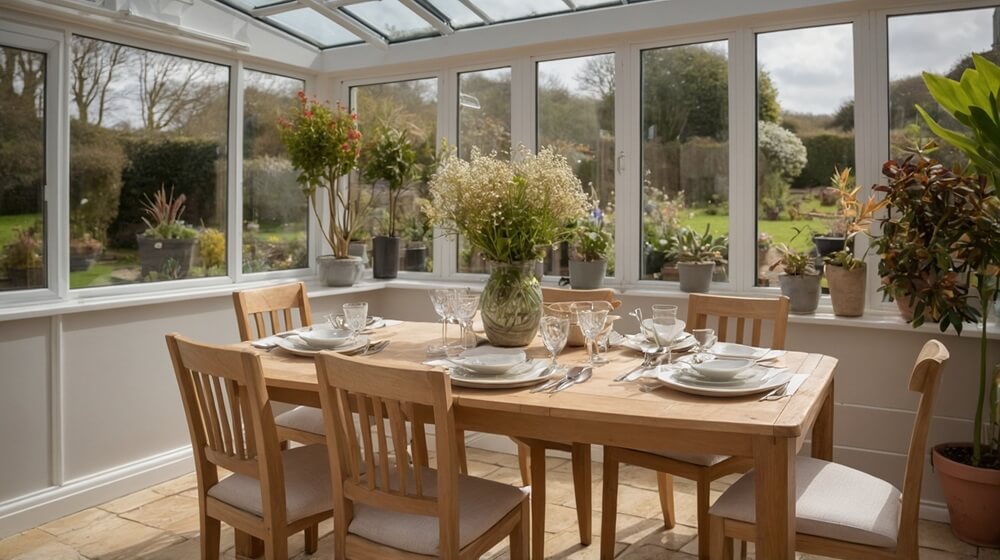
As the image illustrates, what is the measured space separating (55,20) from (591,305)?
276cm

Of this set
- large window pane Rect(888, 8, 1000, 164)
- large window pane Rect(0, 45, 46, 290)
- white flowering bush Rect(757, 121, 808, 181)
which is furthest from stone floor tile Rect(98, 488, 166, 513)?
large window pane Rect(888, 8, 1000, 164)

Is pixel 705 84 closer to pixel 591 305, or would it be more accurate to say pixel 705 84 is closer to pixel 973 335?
pixel 973 335

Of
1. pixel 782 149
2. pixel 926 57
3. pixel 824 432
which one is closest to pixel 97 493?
pixel 824 432

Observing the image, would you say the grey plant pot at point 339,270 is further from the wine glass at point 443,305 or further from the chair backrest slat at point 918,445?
the chair backrest slat at point 918,445

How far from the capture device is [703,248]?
3992 mm

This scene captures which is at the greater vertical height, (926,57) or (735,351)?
(926,57)

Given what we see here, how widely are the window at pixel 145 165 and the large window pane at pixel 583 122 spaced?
1.88 metres

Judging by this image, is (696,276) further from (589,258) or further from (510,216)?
(510,216)

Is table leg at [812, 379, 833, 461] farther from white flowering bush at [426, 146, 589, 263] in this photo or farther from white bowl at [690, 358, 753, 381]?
white flowering bush at [426, 146, 589, 263]

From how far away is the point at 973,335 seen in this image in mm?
3156

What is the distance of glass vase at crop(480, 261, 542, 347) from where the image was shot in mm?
2619

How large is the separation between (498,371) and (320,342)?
2.48 ft

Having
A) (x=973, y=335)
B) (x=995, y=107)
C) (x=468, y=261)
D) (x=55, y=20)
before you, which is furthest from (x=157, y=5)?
(x=973, y=335)

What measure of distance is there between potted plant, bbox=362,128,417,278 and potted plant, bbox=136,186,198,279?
1.13 metres
